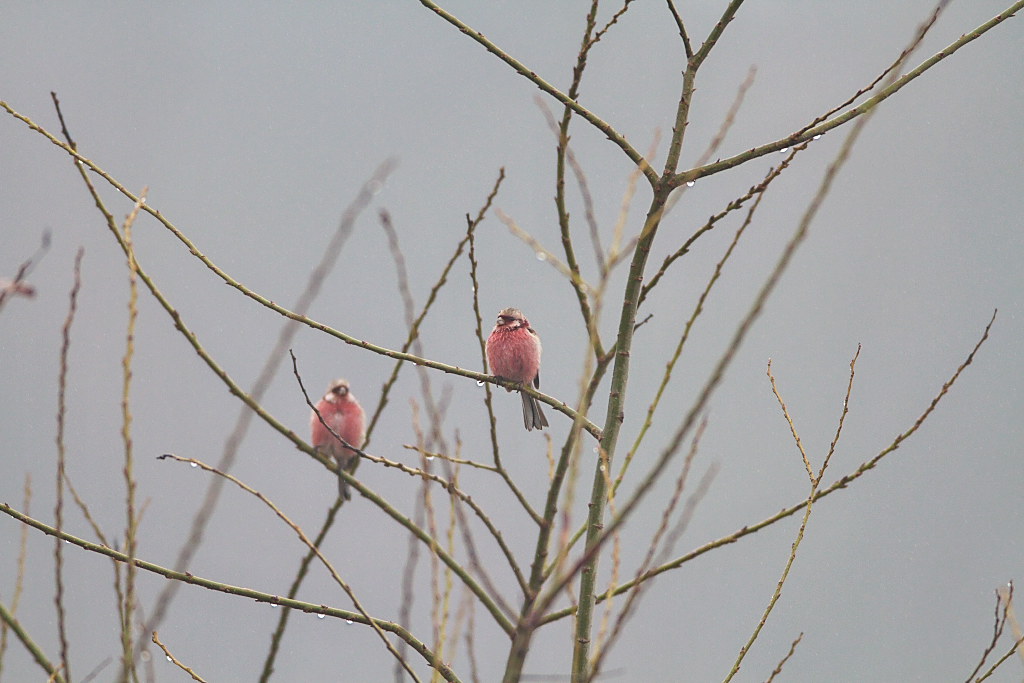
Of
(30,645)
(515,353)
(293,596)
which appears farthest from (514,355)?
(30,645)

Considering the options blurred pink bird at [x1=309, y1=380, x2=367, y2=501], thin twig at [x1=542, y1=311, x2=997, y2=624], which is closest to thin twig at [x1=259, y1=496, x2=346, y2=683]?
thin twig at [x1=542, y1=311, x2=997, y2=624]

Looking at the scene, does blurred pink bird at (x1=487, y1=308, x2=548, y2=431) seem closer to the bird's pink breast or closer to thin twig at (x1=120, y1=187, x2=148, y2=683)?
the bird's pink breast

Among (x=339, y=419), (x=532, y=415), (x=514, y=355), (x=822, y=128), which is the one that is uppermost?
(x=339, y=419)

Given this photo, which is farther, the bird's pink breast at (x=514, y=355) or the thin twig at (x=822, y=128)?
the bird's pink breast at (x=514, y=355)

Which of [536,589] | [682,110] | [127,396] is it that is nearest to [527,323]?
Result: [682,110]

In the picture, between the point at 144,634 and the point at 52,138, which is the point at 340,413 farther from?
the point at 144,634

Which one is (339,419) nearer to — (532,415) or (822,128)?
(532,415)

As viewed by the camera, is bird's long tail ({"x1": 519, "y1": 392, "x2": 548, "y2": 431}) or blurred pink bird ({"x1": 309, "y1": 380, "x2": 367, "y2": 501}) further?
blurred pink bird ({"x1": 309, "y1": 380, "x2": 367, "y2": 501})

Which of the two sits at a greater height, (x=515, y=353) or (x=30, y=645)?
(x=515, y=353)

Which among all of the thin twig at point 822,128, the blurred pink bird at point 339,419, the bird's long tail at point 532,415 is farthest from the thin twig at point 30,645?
the blurred pink bird at point 339,419

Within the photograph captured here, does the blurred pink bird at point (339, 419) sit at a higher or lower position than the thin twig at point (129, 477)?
higher

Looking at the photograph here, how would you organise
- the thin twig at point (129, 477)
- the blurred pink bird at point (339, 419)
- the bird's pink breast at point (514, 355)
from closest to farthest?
the thin twig at point (129, 477) < the bird's pink breast at point (514, 355) < the blurred pink bird at point (339, 419)

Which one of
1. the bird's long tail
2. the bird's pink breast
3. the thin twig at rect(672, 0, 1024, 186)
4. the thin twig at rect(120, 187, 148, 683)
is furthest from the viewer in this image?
the bird's pink breast

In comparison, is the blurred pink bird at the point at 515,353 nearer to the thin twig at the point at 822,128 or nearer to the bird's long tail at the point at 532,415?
the bird's long tail at the point at 532,415
